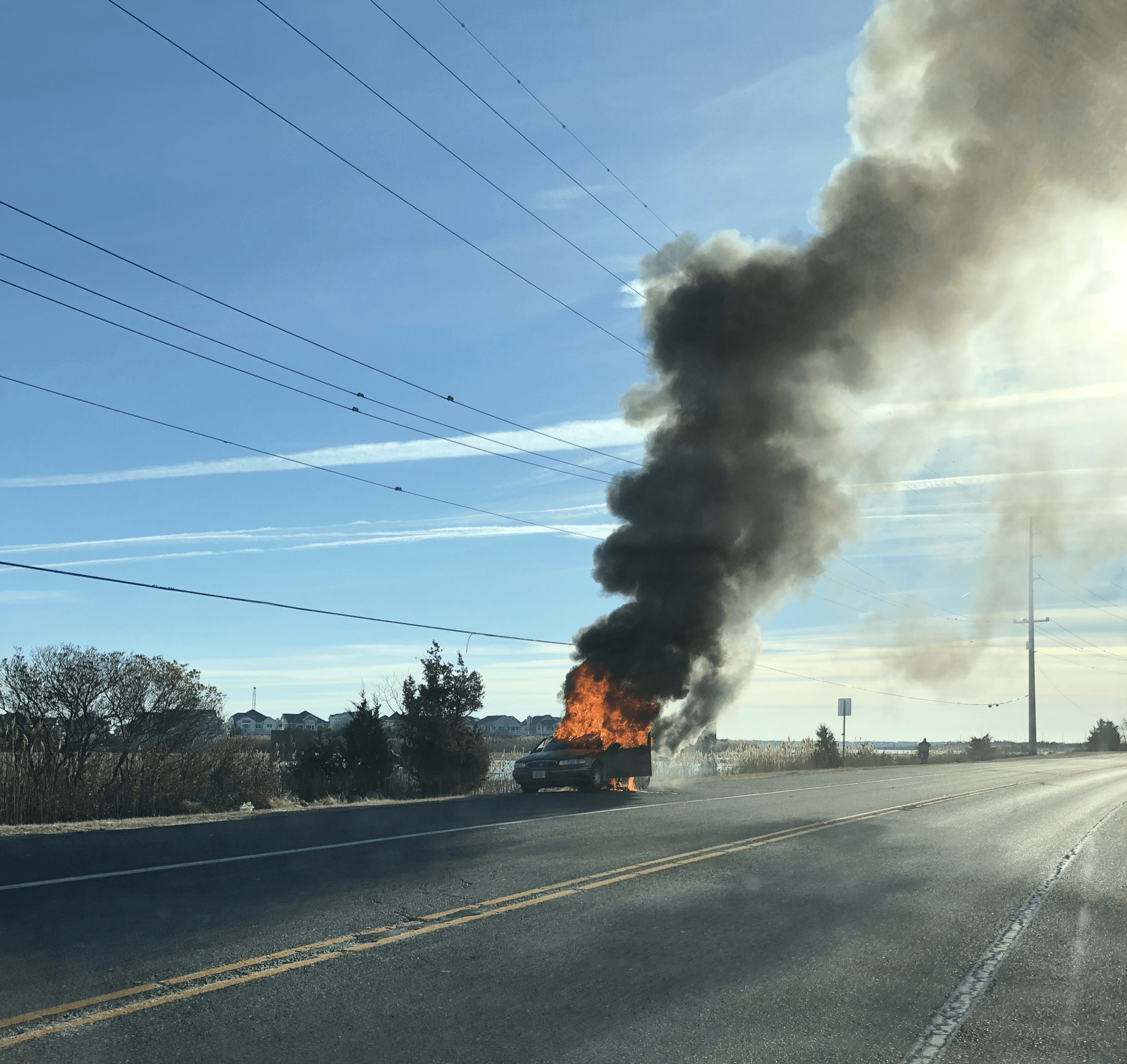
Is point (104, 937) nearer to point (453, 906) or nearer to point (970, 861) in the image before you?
point (453, 906)

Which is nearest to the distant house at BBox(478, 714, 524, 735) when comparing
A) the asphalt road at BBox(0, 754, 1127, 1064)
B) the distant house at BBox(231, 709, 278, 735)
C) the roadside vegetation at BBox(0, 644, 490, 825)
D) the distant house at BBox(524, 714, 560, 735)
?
the distant house at BBox(524, 714, 560, 735)

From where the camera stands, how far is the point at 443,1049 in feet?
15.6

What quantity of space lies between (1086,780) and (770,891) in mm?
24935

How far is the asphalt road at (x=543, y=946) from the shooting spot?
16.4ft

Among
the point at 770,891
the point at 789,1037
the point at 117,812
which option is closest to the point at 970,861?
the point at 770,891

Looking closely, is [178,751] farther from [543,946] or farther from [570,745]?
[543,946]

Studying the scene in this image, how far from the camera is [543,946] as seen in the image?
22.3ft

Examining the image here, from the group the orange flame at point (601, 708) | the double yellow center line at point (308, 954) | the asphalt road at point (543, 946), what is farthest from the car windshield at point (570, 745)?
the double yellow center line at point (308, 954)

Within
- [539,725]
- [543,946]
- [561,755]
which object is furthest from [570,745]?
[539,725]

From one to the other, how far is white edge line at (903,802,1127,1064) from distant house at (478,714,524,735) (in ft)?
430

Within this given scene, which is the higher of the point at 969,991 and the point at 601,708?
the point at 601,708

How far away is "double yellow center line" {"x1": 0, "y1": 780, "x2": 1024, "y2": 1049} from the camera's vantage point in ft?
16.5

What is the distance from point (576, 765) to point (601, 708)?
4598 millimetres

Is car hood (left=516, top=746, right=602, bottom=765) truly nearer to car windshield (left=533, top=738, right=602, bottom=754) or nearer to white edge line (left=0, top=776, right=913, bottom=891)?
car windshield (left=533, top=738, right=602, bottom=754)
